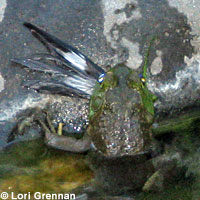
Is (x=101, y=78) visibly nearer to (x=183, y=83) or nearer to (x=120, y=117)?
(x=120, y=117)

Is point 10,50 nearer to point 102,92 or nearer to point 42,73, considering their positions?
point 42,73

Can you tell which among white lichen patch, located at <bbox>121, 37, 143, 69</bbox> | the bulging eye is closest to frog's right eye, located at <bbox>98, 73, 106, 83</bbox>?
the bulging eye

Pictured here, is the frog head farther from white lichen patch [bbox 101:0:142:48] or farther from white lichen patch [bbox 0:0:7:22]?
white lichen patch [bbox 0:0:7:22]

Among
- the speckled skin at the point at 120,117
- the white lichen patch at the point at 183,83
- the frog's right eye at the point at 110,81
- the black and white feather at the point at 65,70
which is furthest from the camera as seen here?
the white lichen patch at the point at 183,83

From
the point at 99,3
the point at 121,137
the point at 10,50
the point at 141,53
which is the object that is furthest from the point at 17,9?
the point at 121,137

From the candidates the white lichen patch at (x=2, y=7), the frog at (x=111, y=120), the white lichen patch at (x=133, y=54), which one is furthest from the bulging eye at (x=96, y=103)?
the white lichen patch at (x=2, y=7)

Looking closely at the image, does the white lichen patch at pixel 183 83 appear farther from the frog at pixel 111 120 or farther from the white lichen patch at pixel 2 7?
the white lichen patch at pixel 2 7
